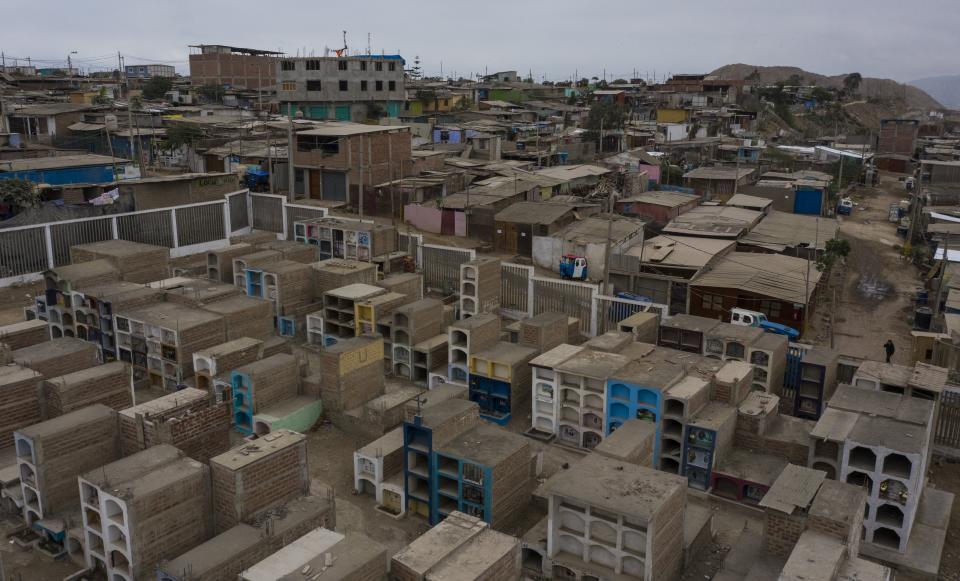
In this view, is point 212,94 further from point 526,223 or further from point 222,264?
point 222,264

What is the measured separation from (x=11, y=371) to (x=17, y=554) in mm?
3584

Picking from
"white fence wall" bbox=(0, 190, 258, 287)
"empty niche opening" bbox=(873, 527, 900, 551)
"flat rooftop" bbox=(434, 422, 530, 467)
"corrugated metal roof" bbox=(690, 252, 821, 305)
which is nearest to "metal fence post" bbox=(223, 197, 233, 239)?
"white fence wall" bbox=(0, 190, 258, 287)

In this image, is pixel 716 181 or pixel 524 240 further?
pixel 716 181

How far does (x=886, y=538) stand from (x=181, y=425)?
1057cm

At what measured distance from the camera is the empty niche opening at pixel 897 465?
428 inches

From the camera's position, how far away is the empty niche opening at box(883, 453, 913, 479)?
35.7ft

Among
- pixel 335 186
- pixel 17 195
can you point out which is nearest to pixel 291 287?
pixel 17 195

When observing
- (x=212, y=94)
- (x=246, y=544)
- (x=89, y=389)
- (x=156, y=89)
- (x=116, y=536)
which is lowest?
(x=116, y=536)

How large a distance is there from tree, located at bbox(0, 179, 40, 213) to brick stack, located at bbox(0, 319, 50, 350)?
34.3 feet

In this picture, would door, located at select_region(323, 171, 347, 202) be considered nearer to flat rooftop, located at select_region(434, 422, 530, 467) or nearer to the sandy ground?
the sandy ground

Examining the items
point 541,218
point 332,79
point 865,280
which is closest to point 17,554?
point 541,218

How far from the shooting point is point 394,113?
55.9 metres

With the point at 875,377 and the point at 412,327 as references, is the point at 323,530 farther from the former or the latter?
→ the point at 875,377

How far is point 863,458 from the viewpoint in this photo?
1132 centimetres
